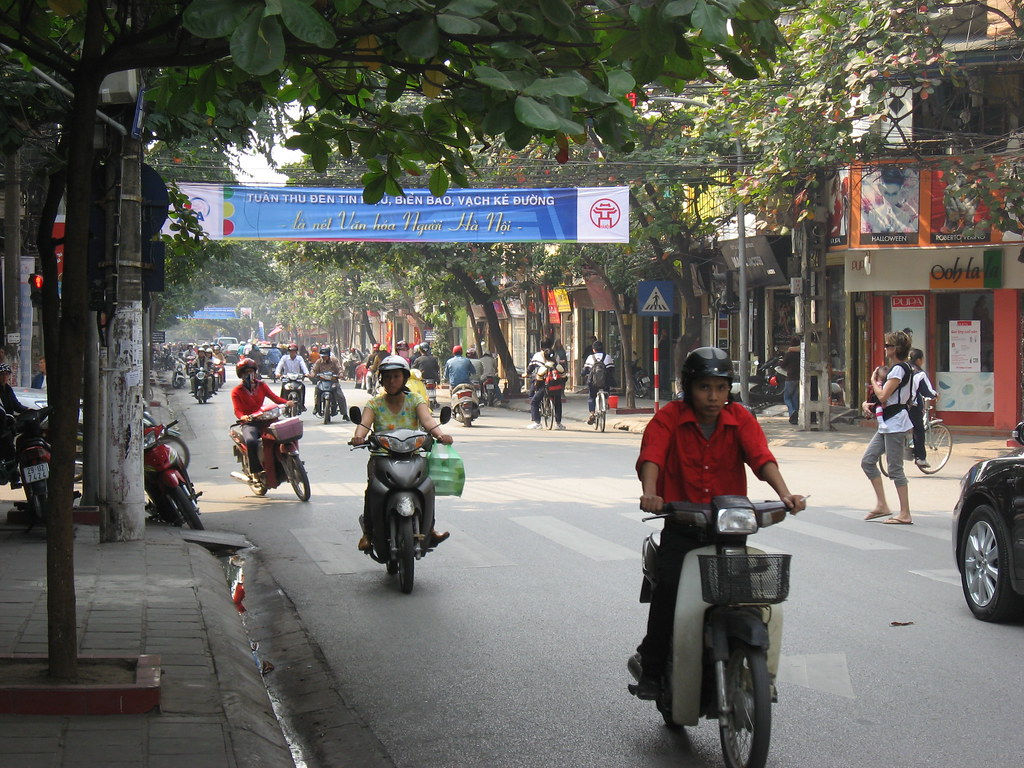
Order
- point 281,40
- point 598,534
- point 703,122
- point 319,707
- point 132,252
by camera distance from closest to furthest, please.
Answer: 1. point 281,40
2. point 319,707
3. point 132,252
4. point 598,534
5. point 703,122

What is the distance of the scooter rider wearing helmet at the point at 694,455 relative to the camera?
489cm

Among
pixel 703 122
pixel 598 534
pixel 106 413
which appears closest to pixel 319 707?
pixel 106 413

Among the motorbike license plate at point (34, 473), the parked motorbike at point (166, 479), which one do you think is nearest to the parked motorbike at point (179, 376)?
the parked motorbike at point (166, 479)

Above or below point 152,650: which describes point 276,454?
above

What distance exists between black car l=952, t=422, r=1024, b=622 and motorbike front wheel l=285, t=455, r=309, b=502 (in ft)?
24.5

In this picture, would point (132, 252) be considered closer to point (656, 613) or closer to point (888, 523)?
point (656, 613)

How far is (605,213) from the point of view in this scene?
2152 cm

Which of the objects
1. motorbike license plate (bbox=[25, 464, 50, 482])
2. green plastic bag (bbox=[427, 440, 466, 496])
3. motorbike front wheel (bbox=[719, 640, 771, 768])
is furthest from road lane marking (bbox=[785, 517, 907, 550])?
motorbike license plate (bbox=[25, 464, 50, 482])

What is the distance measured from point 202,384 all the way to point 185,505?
25.9 m

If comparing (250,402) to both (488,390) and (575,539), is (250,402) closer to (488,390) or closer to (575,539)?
(575,539)

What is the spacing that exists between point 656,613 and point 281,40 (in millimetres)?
2722

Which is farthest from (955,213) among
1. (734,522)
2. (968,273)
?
(734,522)

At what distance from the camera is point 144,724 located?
184 inches

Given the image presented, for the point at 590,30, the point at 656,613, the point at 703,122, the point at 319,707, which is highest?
the point at 703,122
